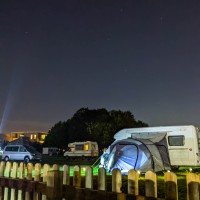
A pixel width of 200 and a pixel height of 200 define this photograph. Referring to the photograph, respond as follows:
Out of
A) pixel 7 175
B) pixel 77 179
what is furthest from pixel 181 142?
pixel 77 179

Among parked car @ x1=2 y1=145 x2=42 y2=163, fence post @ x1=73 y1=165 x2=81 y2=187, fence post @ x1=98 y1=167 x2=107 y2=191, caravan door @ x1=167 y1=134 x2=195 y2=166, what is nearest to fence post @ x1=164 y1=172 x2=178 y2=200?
fence post @ x1=98 y1=167 x2=107 y2=191

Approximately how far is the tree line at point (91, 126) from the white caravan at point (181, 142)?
36628mm

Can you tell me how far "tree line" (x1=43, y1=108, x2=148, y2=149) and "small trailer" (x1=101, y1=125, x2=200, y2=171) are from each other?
1422 inches

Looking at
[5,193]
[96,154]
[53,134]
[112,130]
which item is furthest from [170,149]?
[53,134]

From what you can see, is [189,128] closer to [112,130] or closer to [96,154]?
[96,154]

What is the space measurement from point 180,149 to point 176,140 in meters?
0.58

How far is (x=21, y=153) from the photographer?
31734 millimetres

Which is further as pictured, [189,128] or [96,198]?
[189,128]

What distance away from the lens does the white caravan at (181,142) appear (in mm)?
18062

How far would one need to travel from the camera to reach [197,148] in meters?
18.2

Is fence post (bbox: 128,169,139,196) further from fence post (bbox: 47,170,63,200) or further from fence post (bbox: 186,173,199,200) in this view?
fence post (bbox: 47,170,63,200)

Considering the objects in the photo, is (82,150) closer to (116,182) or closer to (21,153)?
(21,153)

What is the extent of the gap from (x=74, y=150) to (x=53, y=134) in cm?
2676

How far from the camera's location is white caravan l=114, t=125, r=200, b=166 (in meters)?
18.1
